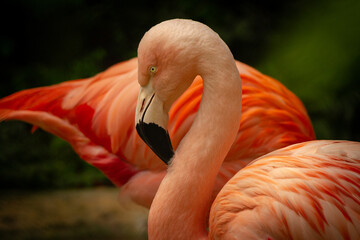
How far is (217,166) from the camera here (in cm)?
150

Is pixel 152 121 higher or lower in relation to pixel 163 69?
lower

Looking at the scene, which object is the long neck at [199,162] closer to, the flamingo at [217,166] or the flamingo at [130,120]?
the flamingo at [217,166]

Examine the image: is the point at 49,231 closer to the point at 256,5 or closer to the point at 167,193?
the point at 167,193

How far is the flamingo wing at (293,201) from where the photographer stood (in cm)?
124

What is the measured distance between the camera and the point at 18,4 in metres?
3.57

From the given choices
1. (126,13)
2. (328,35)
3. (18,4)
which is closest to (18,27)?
(18,4)

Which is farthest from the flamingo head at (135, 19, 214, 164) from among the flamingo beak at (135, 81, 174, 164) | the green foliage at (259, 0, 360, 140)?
the green foliage at (259, 0, 360, 140)

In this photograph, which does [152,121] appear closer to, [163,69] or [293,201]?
[163,69]

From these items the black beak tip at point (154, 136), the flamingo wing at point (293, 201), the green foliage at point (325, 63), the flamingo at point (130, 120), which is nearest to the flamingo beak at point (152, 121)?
the black beak tip at point (154, 136)

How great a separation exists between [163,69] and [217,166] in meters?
0.38

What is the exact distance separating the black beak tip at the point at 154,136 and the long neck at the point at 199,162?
0.07 m

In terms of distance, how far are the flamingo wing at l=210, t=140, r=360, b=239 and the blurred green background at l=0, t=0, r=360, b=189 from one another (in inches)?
79.8

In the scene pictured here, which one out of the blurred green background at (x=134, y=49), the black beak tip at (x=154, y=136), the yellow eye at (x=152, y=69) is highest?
the yellow eye at (x=152, y=69)

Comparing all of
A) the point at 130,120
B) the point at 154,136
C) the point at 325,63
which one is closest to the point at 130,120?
the point at 130,120
